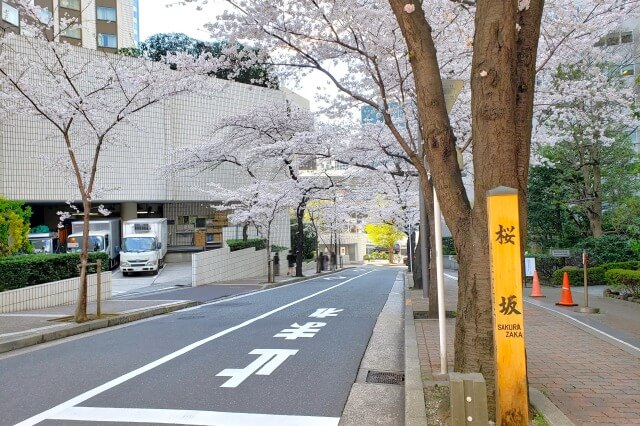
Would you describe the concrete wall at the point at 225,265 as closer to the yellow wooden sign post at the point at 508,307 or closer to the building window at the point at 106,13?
the yellow wooden sign post at the point at 508,307

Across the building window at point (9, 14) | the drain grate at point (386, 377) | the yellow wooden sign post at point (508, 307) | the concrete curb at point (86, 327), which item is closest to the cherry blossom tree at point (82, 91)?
the concrete curb at point (86, 327)

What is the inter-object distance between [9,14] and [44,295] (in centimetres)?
2905

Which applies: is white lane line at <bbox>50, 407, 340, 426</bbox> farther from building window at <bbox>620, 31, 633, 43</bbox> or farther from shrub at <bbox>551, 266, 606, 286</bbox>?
building window at <bbox>620, 31, 633, 43</bbox>

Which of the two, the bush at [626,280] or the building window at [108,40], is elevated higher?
the building window at [108,40]

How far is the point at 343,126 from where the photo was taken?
1731 centimetres

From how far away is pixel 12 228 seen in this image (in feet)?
51.9

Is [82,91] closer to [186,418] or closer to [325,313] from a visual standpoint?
[325,313]

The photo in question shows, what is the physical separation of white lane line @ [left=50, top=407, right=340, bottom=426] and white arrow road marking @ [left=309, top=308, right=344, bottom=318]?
7.54 m

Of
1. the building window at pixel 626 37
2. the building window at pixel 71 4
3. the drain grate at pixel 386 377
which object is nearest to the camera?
the drain grate at pixel 386 377

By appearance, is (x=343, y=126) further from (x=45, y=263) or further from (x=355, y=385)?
(x=355, y=385)

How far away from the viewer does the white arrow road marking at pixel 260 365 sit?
6.59 metres

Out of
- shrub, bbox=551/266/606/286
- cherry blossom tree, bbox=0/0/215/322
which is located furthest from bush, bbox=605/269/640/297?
cherry blossom tree, bbox=0/0/215/322

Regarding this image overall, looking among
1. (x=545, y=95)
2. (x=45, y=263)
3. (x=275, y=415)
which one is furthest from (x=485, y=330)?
(x=45, y=263)

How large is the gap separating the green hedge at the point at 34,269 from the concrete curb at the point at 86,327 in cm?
320
